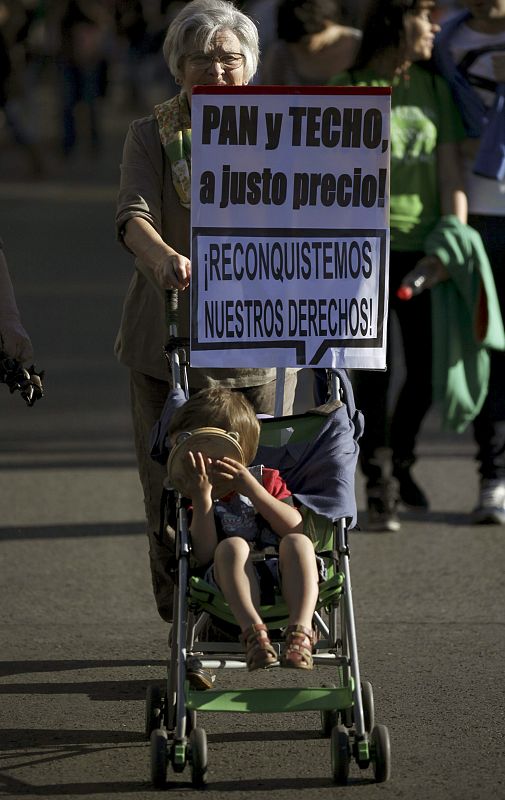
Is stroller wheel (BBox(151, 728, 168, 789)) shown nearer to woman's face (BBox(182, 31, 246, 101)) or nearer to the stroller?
the stroller

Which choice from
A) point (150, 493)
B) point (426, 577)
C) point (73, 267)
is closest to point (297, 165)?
point (150, 493)

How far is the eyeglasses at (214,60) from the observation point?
4.92m

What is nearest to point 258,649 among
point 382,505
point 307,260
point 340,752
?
point 340,752

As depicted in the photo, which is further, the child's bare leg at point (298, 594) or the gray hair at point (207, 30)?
the gray hair at point (207, 30)

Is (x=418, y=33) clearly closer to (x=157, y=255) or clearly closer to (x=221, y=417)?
(x=157, y=255)

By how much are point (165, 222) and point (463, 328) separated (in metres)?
2.23

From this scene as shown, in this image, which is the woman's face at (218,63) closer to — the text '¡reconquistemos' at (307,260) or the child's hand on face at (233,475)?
the text '¡reconquistemos' at (307,260)

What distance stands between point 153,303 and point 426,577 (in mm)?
1898

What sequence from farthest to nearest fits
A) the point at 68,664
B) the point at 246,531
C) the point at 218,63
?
the point at 68,664
the point at 218,63
the point at 246,531

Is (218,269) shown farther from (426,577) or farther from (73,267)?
(73,267)

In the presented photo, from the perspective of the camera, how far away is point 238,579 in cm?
431

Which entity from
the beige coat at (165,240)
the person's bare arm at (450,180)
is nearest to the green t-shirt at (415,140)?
the person's bare arm at (450,180)

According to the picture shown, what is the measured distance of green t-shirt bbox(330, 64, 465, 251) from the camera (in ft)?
22.4

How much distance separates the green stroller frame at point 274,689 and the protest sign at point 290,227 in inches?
8.9
